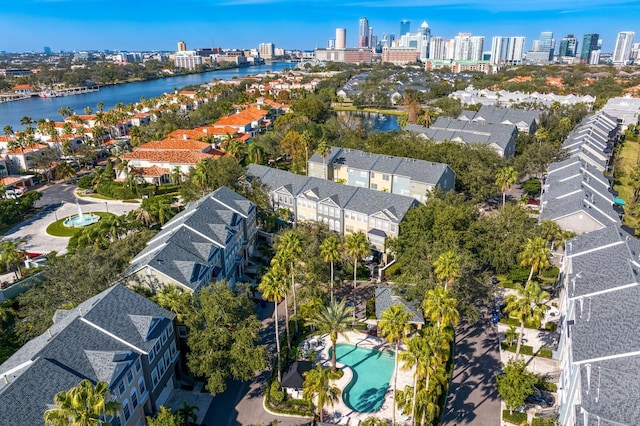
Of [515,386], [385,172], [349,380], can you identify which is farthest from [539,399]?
[385,172]

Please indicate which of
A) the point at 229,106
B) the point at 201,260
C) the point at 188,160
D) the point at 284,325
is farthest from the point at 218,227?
the point at 229,106

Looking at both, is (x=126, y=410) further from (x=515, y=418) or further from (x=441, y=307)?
(x=515, y=418)

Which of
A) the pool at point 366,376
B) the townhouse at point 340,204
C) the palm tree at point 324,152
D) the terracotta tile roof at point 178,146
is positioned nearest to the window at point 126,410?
the pool at point 366,376

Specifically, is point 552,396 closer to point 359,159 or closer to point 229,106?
point 359,159

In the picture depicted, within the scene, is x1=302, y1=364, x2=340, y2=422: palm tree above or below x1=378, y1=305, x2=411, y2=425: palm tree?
below

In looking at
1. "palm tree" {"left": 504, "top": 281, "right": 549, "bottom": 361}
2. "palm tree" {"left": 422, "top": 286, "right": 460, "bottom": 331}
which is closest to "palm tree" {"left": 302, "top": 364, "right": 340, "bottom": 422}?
"palm tree" {"left": 422, "top": 286, "right": 460, "bottom": 331}

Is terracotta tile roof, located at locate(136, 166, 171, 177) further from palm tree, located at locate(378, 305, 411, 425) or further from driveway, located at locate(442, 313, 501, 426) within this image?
palm tree, located at locate(378, 305, 411, 425)
